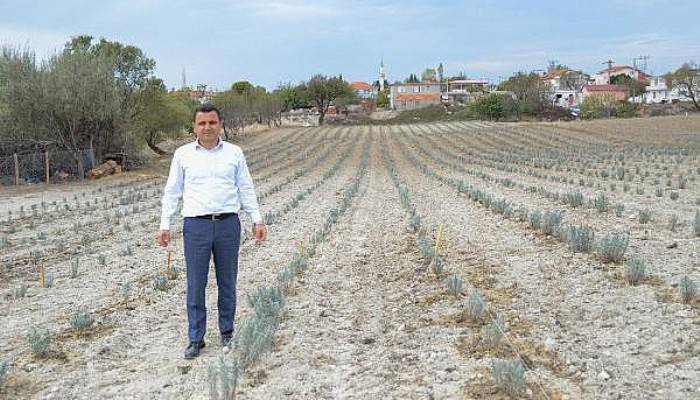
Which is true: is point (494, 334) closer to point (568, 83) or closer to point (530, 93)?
point (530, 93)

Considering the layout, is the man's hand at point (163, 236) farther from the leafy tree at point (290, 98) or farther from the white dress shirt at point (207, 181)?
the leafy tree at point (290, 98)

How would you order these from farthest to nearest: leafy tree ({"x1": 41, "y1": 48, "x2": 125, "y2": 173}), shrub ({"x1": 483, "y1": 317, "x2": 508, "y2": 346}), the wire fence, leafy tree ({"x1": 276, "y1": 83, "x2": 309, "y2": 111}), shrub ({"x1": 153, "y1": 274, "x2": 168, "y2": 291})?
leafy tree ({"x1": 276, "y1": 83, "x2": 309, "y2": 111})
leafy tree ({"x1": 41, "y1": 48, "x2": 125, "y2": 173})
the wire fence
shrub ({"x1": 153, "y1": 274, "x2": 168, "y2": 291})
shrub ({"x1": 483, "y1": 317, "x2": 508, "y2": 346})

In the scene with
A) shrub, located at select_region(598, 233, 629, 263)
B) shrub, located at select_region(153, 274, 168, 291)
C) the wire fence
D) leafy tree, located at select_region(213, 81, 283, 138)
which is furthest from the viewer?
leafy tree, located at select_region(213, 81, 283, 138)

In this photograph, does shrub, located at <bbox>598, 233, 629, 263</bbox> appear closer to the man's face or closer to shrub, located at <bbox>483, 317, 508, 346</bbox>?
shrub, located at <bbox>483, 317, 508, 346</bbox>

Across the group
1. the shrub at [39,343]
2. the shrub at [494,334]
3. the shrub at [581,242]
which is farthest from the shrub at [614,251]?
the shrub at [39,343]

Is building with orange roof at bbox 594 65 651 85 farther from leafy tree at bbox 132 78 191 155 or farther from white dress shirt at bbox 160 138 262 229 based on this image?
white dress shirt at bbox 160 138 262 229

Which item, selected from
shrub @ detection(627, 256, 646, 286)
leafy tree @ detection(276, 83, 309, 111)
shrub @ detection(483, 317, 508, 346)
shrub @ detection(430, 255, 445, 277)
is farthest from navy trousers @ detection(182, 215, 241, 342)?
→ leafy tree @ detection(276, 83, 309, 111)

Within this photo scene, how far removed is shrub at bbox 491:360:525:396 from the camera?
13.5ft

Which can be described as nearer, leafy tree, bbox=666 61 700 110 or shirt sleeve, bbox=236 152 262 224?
shirt sleeve, bbox=236 152 262 224

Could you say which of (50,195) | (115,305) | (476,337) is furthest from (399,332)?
(50,195)

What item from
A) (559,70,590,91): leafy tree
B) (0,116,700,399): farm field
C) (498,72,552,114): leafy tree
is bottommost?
(0,116,700,399): farm field

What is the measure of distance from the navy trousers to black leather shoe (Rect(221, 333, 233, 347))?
0.06m

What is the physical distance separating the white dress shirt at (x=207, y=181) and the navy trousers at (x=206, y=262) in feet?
0.37

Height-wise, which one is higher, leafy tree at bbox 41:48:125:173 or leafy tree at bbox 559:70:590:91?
leafy tree at bbox 559:70:590:91
